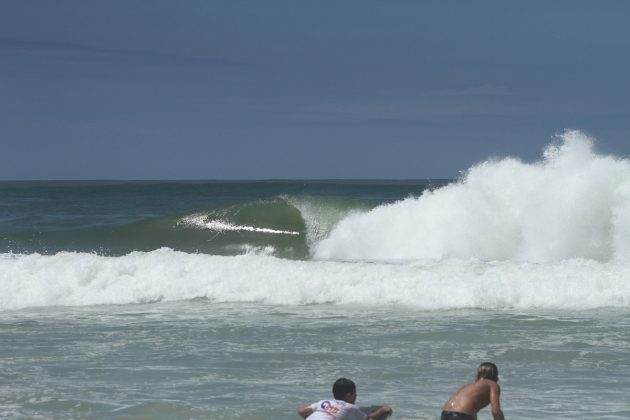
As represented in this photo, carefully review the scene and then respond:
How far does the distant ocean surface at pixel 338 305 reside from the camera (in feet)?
31.3

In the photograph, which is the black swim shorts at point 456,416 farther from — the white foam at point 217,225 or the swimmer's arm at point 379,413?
the white foam at point 217,225

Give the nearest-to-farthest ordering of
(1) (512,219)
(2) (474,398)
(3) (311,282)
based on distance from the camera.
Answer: (2) (474,398)
(3) (311,282)
(1) (512,219)

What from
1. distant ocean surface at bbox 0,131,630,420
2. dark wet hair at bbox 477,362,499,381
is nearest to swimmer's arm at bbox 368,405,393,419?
dark wet hair at bbox 477,362,499,381

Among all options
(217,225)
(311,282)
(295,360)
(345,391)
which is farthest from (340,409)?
(217,225)

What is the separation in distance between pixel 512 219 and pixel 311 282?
299 inches

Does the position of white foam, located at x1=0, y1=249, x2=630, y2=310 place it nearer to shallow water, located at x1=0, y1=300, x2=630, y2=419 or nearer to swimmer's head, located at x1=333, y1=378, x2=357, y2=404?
shallow water, located at x1=0, y1=300, x2=630, y2=419

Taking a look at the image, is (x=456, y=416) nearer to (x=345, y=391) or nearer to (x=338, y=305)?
(x=345, y=391)

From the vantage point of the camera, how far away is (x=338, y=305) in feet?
51.4

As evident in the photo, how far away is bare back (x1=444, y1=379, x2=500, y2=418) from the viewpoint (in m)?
7.45

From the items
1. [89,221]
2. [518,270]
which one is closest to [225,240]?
[89,221]

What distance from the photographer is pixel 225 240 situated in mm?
26703

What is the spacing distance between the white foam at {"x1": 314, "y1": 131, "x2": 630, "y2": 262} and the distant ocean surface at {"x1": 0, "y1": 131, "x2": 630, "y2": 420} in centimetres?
5

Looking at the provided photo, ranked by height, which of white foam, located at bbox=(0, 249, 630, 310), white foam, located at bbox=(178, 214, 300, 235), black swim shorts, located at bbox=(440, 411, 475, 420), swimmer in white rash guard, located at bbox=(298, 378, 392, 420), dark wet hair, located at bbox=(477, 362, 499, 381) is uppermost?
white foam, located at bbox=(178, 214, 300, 235)

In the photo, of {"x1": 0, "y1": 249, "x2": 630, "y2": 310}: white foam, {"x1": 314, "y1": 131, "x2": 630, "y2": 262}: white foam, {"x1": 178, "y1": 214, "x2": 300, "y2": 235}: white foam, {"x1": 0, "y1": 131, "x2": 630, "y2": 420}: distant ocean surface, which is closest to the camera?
{"x1": 0, "y1": 131, "x2": 630, "y2": 420}: distant ocean surface
